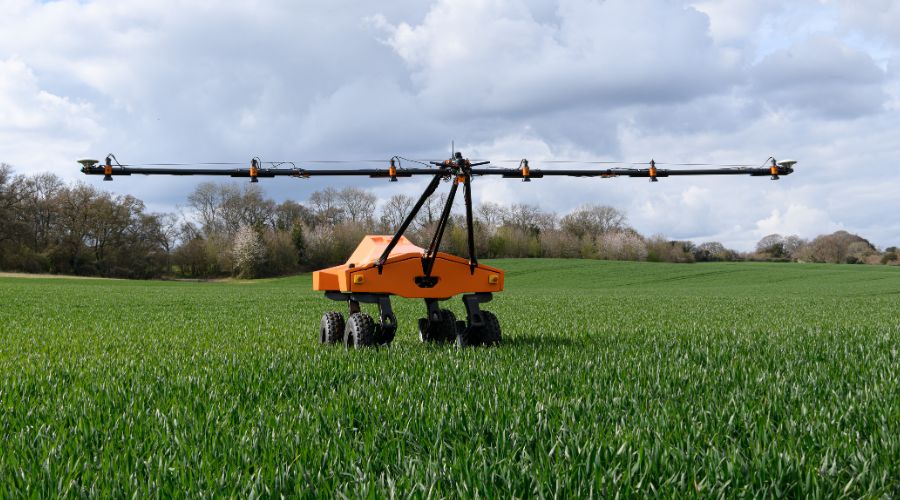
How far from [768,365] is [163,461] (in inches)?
226

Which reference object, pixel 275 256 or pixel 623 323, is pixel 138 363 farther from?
pixel 275 256

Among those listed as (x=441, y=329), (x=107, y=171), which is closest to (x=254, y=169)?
(x=107, y=171)

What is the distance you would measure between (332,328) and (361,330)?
1.33 metres

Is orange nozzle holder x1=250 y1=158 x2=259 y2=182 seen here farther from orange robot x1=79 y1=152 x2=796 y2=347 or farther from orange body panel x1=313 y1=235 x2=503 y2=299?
orange body panel x1=313 y1=235 x2=503 y2=299

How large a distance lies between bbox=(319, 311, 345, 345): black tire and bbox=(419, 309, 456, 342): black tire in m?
1.21

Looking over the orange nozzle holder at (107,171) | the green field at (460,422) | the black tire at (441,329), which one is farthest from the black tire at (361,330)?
the orange nozzle holder at (107,171)

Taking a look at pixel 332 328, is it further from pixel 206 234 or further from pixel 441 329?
pixel 206 234

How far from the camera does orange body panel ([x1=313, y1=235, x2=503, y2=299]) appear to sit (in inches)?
340

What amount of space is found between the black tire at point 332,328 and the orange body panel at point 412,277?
80 centimetres

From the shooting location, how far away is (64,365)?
300 inches

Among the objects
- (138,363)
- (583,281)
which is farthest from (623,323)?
(583,281)

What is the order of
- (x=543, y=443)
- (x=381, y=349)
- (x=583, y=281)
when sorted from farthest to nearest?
(x=583, y=281) → (x=381, y=349) → (x=543, y=443)

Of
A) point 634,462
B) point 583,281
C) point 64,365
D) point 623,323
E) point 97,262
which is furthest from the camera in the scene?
point 97,262

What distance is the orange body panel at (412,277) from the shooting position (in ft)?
28.3
